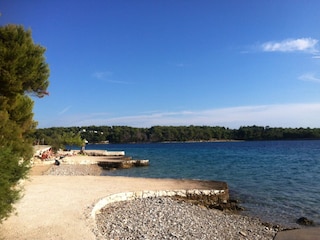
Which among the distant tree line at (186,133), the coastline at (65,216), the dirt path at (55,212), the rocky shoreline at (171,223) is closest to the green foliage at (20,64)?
the coastline at (65,216)

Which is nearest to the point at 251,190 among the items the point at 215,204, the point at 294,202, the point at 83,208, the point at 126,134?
the point at 294,202

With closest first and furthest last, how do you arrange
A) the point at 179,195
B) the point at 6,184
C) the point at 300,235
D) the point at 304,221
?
the point at 300,235 → the point at 6,184 → the point at 304,221 → the point at 179,195

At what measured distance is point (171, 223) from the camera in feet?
38.4

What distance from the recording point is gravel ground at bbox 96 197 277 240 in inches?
410

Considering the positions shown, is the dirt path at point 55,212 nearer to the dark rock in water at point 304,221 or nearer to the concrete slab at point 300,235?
the concrete slab at point 300,235

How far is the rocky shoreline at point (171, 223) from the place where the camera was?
10.4 metres

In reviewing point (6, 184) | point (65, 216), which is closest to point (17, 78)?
point (65, 216)

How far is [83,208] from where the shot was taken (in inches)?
468

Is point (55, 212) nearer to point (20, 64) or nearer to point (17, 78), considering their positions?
point (17, 78)

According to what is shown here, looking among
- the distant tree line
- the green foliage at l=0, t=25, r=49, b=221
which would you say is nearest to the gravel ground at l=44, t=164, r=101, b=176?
the green foliage at l=0, t=25, r=49, b=221

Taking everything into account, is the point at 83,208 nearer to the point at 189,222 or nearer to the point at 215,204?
the point at 189,222

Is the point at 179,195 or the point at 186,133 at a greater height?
the point at 186,133

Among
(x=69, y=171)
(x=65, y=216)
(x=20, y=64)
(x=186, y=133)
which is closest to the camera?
(x=65, y=216)

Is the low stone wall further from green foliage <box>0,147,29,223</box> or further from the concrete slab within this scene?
the concrete slab
